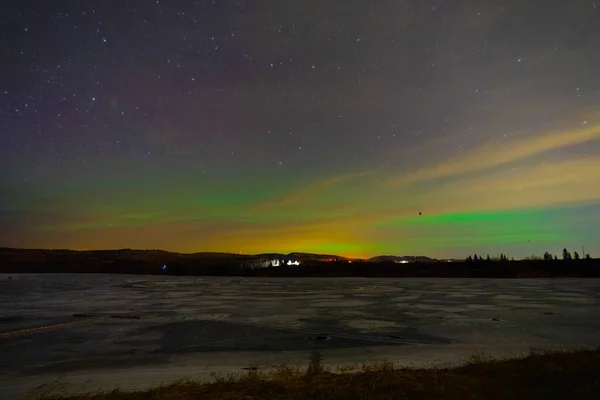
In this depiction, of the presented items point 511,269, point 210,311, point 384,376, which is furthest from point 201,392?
point 511,269

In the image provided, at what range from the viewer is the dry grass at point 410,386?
8.12 meters

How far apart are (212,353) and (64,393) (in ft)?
17.5

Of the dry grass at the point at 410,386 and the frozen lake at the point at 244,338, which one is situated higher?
the dry grass at the point at 410,386

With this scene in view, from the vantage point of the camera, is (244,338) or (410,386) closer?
(410,386)

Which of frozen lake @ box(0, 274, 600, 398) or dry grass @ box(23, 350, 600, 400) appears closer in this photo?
dry grass @ box(23, 350, 600, 400)

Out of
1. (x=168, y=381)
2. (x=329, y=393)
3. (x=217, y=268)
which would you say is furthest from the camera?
(x=217, y=268)

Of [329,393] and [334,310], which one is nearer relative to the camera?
[329,393]

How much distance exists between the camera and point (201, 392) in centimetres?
856

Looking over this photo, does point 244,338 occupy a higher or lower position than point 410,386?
lower

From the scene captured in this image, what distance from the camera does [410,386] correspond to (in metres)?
8.56

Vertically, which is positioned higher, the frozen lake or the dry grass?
the dry grass

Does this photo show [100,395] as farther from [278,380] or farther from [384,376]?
[384,376]

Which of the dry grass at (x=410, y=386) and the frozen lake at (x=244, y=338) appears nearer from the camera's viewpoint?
the dry grass at (x=410, y=386)

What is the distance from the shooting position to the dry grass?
8117mm
